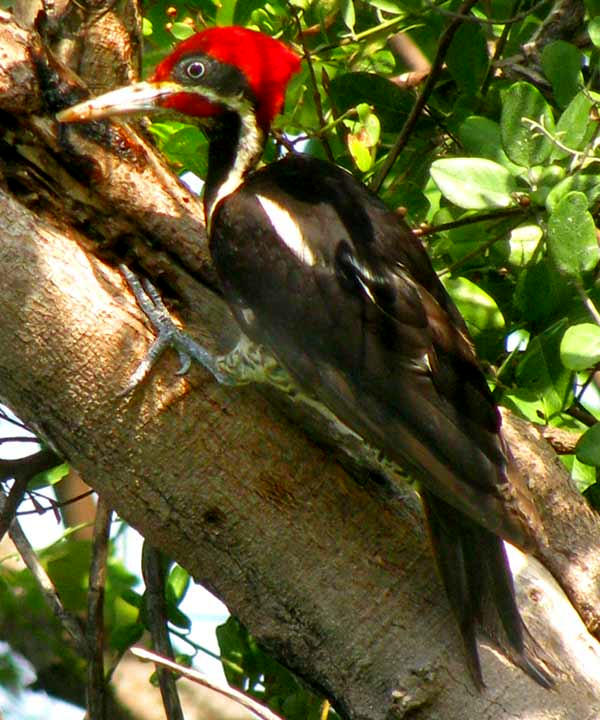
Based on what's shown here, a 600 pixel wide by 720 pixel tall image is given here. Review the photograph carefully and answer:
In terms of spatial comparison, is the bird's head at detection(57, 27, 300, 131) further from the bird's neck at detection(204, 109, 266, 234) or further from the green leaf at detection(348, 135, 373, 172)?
the green leaf at detection(348, 135, 373, 172)

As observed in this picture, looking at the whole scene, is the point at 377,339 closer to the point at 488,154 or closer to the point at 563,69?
the point at 488,154

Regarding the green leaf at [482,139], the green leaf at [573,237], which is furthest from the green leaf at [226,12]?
the green leaf at [573,237]

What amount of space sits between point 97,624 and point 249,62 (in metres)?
1.23

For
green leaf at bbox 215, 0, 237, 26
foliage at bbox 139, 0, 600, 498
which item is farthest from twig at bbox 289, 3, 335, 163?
green leaf at bbox 215, 0, 237, 26

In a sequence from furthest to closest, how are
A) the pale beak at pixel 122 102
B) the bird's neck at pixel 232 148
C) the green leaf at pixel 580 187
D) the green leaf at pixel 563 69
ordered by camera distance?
the bird's neck at pixel 232 148 → the green leaf at pixel 563 69 → the pale beak at pixel 122 102 → the green leaf at pixel 580 187

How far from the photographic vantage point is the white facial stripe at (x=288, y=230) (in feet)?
7.66

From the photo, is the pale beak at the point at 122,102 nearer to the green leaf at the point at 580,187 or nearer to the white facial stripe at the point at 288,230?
the white facial stripe at the point at 288,230

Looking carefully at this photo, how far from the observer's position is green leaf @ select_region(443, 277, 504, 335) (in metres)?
2.46

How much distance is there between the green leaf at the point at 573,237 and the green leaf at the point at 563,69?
42cm

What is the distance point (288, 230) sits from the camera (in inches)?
93.1

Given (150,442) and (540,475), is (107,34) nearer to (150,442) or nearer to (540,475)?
(150,442)

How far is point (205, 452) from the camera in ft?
6.82

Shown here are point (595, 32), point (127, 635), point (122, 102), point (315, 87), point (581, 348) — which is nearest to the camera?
point (581, 348)

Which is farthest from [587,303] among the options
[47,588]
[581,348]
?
[47,588]
